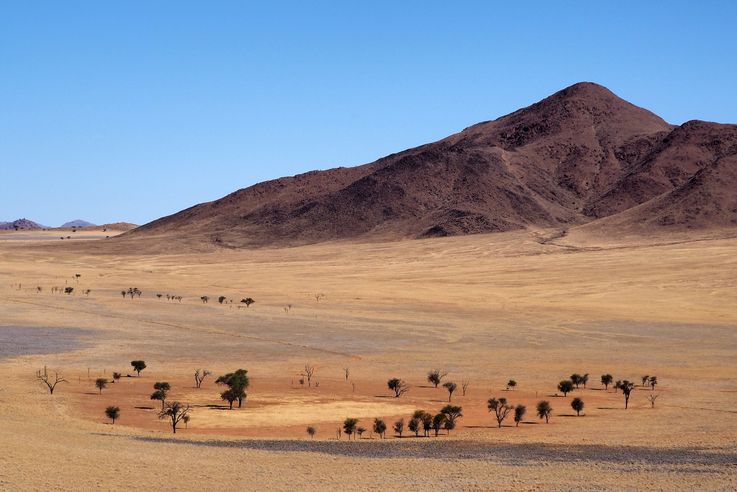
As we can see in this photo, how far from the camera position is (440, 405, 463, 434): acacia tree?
106 feet

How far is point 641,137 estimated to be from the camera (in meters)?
186

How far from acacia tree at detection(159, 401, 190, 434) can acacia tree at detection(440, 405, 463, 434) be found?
8572mm

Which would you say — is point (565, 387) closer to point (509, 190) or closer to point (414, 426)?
point (414, 426)

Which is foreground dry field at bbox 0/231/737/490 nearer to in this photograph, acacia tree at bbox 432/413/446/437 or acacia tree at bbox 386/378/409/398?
acacia tree at bbox 386/378/409/398

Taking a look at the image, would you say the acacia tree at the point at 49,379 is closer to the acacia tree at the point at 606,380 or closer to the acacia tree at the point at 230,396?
the acacia tree at the point at 230,396

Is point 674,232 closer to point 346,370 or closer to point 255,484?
point 346,370

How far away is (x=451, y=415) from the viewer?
109ft

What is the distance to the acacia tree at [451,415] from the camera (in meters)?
32.3

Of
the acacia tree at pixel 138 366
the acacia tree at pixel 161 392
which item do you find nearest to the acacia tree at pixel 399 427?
the acacia tree at pixel 161 392

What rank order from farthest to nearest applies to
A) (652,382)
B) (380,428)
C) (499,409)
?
(652,382), (499,409), (380,428)

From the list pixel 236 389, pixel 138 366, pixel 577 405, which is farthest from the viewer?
pixel 138 366

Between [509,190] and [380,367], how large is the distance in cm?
11858

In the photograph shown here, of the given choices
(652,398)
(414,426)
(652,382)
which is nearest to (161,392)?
(414,426)

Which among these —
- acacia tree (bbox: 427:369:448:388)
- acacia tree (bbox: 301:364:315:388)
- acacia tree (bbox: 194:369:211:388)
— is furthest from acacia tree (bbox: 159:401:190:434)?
acacia tree (bbox: 427:369:448:388)
